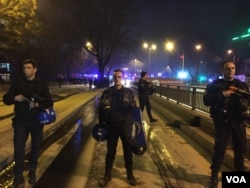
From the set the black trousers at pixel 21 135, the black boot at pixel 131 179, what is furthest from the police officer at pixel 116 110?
the black trousers at pixel 21 135

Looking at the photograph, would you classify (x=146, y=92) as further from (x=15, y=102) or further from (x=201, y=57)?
(x=201, y=57)

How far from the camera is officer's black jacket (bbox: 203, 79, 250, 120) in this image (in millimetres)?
5871

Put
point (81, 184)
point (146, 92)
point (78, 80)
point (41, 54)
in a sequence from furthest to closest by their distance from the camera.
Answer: point (78, 80) < point (41, 54) < point (146, 92) < point (81, 184)

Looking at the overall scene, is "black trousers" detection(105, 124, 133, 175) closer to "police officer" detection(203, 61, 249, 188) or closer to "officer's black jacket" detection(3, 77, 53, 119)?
"officer's black jacket" detection(3, 77, 53, 119)

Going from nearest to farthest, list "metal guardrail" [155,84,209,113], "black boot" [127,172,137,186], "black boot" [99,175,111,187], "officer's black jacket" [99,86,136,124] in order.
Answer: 1. "officer's black jacket" [99,86,136,124]
2. "black boot" [99,175,111,187]
3. "black boot" [127,172,137,186]
4. "metal guardrail" [155,84,209,113]

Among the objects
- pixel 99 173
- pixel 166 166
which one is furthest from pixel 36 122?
pixel 166 166

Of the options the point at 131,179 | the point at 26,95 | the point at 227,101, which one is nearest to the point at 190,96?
the point at 131,179

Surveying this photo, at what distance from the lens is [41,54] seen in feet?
128

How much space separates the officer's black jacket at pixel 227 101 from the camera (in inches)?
231

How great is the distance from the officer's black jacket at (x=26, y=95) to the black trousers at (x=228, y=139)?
267 cm

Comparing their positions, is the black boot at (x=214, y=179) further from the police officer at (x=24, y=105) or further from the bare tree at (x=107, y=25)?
the bare tree at (x=107, y=25)

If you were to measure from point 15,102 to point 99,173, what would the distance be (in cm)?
214

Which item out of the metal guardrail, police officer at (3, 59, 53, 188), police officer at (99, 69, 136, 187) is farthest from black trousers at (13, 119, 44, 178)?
the metal guardrail

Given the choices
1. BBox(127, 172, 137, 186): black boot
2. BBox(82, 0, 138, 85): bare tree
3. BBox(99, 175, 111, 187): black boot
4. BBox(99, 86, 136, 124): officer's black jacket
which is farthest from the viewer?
BBox(82, 0, 138, 85): bare tree
